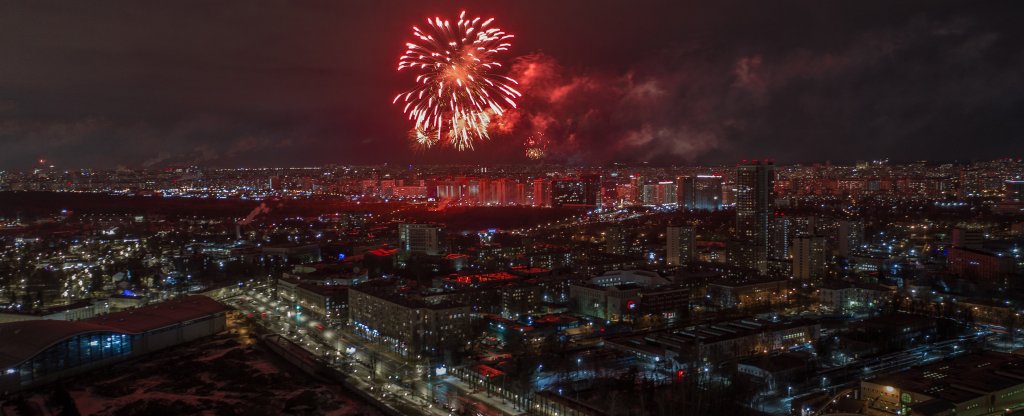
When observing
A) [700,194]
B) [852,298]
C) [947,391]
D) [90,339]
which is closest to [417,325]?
[90,339]

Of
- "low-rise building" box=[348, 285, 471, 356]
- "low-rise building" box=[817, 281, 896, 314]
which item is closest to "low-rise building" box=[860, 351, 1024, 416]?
"low-rise building" box=[817, 281, 896, 314]

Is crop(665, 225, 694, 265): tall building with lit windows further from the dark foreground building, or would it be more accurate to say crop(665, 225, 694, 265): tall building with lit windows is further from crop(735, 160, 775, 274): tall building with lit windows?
the dark foreground building

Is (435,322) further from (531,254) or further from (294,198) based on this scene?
(294,198)

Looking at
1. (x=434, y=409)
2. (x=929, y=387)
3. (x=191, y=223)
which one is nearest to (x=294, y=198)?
(x=191, y=223)

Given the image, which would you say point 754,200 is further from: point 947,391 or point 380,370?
point 380,370

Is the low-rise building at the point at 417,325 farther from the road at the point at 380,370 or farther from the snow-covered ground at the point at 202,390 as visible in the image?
the snow-covered ground at the point at 202,390

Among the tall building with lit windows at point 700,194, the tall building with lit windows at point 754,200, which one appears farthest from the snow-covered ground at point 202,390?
the tall building with lit windows at point 700,194

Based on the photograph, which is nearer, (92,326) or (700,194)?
(92,326)

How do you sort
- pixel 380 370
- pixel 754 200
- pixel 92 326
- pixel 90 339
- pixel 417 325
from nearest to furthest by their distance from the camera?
pixel 380 370
pixel 90 339
pixel 92 326
pixel 417 325
pixel 754 200
